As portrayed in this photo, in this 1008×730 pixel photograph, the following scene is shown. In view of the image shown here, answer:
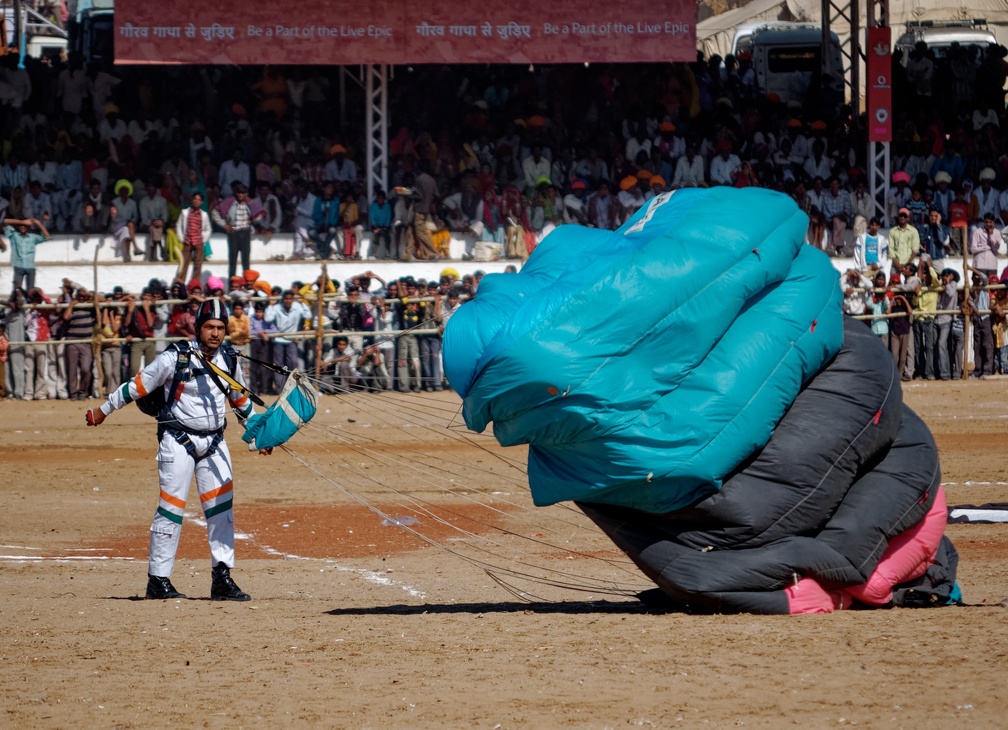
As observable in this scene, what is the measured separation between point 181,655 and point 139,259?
52.4 feet

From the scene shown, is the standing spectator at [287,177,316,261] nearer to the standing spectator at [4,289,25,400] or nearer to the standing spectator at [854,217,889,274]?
the standing spectator at [4,289,25,400]

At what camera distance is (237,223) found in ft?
70.1

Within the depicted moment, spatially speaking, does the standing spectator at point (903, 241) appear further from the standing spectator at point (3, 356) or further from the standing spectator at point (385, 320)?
the standing spectator at point (3, 356)

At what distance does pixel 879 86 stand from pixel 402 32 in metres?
8.35

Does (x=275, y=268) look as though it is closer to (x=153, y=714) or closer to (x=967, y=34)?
(x=153, y=714)

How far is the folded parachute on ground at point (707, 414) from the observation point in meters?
7.15

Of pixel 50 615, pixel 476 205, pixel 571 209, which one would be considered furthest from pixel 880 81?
pixel 50 615

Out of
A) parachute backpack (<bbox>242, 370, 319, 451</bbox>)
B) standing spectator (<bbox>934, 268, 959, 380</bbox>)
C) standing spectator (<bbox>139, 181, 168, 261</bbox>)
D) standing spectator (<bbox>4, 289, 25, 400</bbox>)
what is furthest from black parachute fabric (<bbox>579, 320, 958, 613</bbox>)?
standing spectator (<bbox>139, 181, 168, 261</bbox>)

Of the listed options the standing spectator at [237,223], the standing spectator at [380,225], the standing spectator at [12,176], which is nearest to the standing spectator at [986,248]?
the standing spectator at [380,225]

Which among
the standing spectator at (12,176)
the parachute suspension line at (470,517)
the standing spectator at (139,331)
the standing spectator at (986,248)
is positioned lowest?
the parachute suspension line at (470,517)

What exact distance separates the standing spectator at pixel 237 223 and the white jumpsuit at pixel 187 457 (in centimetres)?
1293

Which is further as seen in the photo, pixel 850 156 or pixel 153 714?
pixel 850 156

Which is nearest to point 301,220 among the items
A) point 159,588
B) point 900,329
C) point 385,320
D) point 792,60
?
point 385,320

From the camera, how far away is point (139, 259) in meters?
21.8
